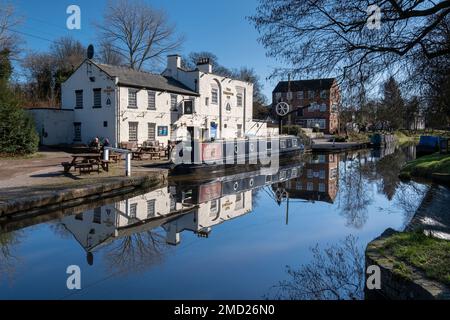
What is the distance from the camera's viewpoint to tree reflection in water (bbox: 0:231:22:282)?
5.04 m

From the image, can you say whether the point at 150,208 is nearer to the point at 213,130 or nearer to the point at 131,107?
the point at 131,107

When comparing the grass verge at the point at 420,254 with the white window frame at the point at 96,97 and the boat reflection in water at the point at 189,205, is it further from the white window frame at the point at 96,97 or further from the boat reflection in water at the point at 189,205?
the white window frame at the point at 96,97

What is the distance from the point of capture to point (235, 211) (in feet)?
30.4

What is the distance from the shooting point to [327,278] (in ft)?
15.7

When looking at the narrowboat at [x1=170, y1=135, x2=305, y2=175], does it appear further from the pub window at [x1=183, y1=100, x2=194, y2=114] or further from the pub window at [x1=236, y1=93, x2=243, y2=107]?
the pub window at [x1=236, y1=93, x2=243, y2=107]

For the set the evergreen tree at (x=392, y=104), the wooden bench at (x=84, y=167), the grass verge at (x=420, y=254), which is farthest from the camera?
the wooden bench at (x=84, y=167)

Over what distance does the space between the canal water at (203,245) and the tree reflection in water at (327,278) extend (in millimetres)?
13

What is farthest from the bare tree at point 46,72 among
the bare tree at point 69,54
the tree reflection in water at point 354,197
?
the tree reflection in water at point 354,197

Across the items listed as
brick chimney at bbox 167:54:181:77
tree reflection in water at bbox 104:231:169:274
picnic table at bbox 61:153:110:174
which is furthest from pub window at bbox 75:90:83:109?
tree reflection in water at bbox 104:231:169:274

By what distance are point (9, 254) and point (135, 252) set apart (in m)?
1.95

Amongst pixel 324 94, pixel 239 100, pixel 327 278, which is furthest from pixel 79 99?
pixel 327 278

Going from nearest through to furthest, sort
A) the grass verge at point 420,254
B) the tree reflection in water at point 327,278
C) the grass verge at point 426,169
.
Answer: the grass verge at point 420,254, the tree reflection in water at point 327,278, the grass verge at point 426,169

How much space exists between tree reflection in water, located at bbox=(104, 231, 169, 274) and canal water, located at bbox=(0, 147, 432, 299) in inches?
0.7

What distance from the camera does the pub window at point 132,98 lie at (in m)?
19.7
